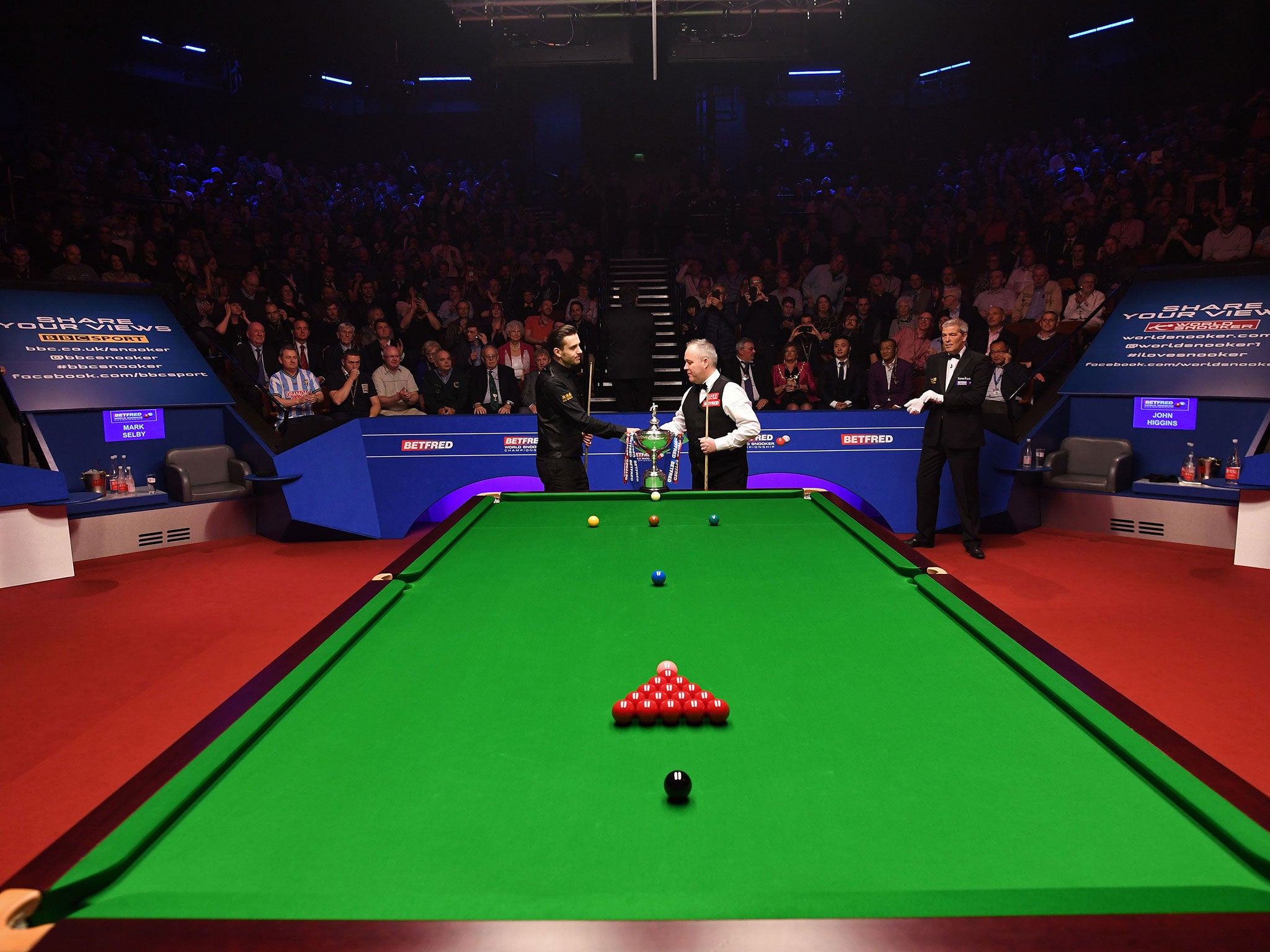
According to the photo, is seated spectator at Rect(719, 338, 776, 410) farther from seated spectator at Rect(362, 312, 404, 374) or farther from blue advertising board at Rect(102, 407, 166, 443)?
blue advertising board at Rect(102, 407, 166, 443)

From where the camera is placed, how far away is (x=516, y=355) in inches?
368

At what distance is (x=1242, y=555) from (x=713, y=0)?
883 centimetres

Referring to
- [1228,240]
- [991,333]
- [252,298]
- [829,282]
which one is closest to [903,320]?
[991,333]

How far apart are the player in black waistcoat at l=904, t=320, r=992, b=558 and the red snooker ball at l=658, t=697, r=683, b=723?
5421 mm

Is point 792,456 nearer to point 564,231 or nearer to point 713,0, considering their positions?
point 713,0

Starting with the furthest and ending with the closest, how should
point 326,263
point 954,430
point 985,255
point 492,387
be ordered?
point 985,255, point 326,263, point 492,387, point 954,430

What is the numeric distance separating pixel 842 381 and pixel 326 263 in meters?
7.53

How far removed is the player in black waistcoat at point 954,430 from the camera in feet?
22.4

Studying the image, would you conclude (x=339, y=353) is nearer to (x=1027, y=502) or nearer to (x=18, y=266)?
(x=18, y=266)

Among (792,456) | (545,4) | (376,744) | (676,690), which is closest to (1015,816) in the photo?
(676,690)

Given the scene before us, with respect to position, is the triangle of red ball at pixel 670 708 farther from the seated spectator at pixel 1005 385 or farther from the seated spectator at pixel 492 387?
the seated spectator at pixel 492 387

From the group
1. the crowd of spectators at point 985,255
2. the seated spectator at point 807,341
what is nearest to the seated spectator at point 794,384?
the crowd of spectators at point 985,255

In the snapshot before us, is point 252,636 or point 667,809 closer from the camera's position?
point 667,809

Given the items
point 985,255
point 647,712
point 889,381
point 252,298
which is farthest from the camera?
point 985,255
